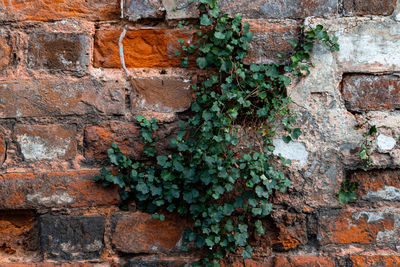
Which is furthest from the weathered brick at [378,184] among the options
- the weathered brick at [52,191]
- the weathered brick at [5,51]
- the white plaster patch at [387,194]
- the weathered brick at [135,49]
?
the weathered brick at [5,51]

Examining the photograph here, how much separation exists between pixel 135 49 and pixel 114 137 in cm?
36

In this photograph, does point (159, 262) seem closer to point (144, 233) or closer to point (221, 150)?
point (144, 233)

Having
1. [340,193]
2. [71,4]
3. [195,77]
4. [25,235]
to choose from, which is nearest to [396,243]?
[340,193]

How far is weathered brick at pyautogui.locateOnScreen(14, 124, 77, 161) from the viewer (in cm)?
137

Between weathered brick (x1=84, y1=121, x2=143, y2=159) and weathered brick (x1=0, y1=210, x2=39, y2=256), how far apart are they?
38cm

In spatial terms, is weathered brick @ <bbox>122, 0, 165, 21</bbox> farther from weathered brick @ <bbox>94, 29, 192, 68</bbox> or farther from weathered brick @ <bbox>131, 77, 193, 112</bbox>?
weathered brick @ <bbox>131, 77, 193, 112</bbox>

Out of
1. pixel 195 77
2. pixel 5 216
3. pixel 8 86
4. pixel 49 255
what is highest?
pixel 195 77

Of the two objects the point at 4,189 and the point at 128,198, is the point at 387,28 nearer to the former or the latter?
the point at 128,198

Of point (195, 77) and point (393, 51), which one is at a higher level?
point (393, 51)

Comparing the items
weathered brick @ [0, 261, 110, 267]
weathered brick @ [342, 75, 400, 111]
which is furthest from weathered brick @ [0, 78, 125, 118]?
weathered brick @ [342, 75, 400, 111]

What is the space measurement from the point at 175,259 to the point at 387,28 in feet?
4.00

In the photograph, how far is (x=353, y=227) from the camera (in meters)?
1.37

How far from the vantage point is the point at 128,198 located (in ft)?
4.52

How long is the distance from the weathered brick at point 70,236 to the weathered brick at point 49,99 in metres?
0.41
